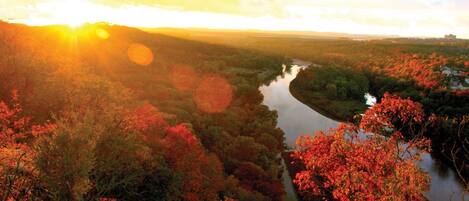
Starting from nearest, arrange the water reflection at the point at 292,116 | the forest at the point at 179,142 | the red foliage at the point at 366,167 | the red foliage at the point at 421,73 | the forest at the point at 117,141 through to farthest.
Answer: the red foliage at the point at 366,167, the forest at the point at 179,142, the forest at the point at 117,141, the water reflection at the point at 292,116, the red foliage at the point at 421,73

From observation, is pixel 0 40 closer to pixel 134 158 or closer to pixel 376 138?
pixel 134 158

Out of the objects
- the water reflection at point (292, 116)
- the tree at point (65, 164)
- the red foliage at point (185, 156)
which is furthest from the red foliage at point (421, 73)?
the tree at point (65, 164)

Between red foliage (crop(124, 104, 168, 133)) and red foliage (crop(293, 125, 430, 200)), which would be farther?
red foliage (crop(124, 104, 168, 133))

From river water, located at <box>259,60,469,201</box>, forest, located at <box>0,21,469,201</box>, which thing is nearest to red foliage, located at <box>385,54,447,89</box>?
forest, located at <box>0,21,469,201</box>

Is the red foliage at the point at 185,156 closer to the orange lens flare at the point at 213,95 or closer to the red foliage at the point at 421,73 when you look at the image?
the orange lens flare at the point at 213,95

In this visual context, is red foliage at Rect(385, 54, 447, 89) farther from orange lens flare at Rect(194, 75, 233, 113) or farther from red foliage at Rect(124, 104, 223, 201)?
red foliage at Rect(124, 104, 223, 201)

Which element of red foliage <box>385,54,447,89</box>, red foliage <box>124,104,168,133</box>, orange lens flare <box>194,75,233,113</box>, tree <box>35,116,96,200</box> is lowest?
orange lens flare <box>194,75,233,113</box>

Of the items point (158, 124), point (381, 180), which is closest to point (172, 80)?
point (158, 124)
